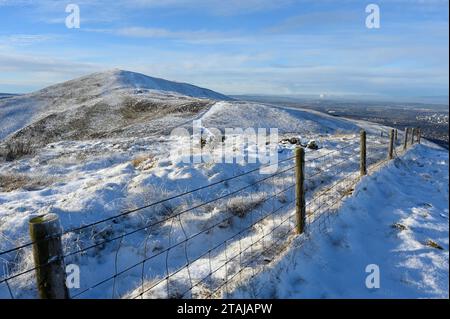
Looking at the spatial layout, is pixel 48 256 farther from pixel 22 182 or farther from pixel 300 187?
pixel 22 182

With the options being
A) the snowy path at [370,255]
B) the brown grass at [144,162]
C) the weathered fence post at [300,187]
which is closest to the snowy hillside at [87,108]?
the brown grass at [144,162]

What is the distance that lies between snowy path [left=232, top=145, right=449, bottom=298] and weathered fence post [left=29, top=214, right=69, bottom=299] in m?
2.64

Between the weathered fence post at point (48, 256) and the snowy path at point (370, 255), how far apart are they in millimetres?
2639

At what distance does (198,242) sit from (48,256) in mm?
5842

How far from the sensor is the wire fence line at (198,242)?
637 cm

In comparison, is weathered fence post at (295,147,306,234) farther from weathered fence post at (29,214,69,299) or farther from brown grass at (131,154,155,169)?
brown grass at (131,154,155,169)

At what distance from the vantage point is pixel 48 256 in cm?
393

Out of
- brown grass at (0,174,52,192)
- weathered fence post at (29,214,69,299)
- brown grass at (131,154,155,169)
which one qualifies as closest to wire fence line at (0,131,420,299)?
weathered fence post at (29,214,69,299)

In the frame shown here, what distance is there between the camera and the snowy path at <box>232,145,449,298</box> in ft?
19.8

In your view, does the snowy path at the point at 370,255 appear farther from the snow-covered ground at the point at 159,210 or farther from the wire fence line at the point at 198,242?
the wire fence line at the point at 198,242

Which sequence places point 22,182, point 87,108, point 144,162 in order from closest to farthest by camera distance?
point 22,182 < point 144,162 < point 87,108

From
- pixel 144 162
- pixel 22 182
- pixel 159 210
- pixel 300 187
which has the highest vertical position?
pixel 300 187

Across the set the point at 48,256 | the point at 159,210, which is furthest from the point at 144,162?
the point at 48,256

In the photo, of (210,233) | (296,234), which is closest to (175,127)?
(210,233)
